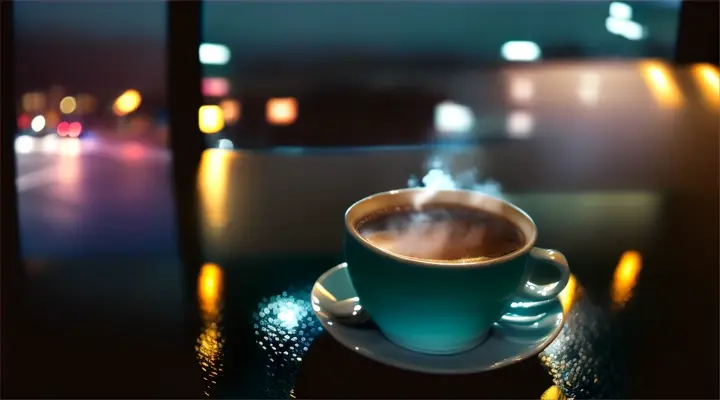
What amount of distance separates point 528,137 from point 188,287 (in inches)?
22.9

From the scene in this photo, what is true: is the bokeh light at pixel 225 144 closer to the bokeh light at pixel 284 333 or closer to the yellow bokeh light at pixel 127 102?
the yellow bokeh light at pixel 127 102

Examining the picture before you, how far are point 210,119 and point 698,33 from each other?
781 millimetres

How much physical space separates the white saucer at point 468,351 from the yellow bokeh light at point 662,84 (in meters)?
0.65

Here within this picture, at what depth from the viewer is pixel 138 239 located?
0.67 meters

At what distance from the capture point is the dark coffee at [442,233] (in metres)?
0.52

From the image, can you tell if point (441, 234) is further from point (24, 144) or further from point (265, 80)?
point (265, 80)

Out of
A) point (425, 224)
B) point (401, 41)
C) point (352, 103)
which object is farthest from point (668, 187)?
point (401, 41)

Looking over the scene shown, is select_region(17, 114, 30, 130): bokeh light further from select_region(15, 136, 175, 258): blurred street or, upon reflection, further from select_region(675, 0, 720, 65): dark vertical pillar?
select_region(675, 0, 720, 65): dark vertical pillar

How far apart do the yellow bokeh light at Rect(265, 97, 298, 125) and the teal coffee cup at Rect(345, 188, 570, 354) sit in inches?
22.1

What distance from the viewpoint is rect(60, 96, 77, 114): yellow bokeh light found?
1033 millimetres

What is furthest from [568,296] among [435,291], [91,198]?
[91,198]

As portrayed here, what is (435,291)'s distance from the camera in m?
0.46

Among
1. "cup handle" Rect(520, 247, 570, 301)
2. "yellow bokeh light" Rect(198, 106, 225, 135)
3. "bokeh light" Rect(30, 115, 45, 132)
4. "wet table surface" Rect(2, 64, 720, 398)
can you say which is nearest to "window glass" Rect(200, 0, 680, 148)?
"yellow bokeh light" Rect(198, 106, 225, 135)

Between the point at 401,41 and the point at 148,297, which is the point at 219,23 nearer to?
the point at 401,41
